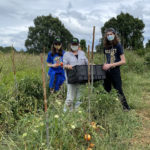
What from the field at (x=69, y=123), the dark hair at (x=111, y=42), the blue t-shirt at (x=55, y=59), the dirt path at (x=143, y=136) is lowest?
the dirt path at (x=143, y=136)

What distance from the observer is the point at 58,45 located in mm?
3176

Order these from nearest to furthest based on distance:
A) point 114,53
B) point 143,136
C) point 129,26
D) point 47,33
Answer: point 143,136 → point 114,53 → point 129,26 → point 47,33

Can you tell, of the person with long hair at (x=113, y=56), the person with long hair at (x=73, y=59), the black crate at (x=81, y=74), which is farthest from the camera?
the person with long hair at (x=113, y=56)

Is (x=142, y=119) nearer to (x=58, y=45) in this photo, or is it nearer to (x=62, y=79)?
(x=62, y=79)

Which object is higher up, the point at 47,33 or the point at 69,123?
the point at 47,33

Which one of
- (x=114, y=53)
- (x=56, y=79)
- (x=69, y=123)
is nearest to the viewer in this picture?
(x=69, y=123)

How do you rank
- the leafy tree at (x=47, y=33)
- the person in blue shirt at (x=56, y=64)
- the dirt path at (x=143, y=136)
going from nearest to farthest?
the dirt path at (x=143, y=136)
the person in blue shirt at (x=56, y=64)
the leafy tree at (x=47, y=33)

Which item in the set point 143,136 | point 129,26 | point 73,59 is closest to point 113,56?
point 73,59

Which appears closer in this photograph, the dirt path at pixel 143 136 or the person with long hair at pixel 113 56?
the dirt path at pixel 143 136

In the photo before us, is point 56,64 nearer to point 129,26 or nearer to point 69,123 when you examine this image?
point 69,123

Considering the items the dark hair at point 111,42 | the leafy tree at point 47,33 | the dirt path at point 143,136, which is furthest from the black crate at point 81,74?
the leafy tree at point 47,33

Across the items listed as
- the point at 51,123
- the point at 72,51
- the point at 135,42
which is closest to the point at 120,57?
the point at 72,51

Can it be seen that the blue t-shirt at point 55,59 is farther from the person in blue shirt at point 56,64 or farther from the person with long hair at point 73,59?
the person with long hair at point 73,59

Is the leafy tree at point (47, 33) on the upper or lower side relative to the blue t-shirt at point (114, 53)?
upper
